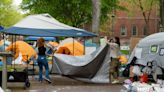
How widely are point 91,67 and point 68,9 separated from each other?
25838mm

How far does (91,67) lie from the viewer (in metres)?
18.2

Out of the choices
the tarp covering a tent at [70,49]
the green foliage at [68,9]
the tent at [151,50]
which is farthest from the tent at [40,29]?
the green foliage at [68,9]

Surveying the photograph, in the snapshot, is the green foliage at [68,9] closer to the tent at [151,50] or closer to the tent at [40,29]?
the tent at [40,29]

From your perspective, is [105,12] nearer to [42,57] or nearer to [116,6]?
[116,6]

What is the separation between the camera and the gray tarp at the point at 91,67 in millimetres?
18078

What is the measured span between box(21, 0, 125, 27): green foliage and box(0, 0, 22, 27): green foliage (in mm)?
31977

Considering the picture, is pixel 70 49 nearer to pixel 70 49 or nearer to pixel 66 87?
pixel 70 49

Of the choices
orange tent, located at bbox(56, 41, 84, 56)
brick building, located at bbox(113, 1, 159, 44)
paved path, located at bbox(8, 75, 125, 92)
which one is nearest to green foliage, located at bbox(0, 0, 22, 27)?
brick building, located at bbox(113, 1, 159, 44)

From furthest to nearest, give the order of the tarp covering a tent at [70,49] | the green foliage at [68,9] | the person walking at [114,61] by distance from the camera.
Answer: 1. the green foliage at [68,9]
2. the tarp covering a tent at [70,49]
3. the person walking at [114,61]

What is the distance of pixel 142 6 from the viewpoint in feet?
191

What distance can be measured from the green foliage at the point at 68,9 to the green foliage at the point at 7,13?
3198 centimetres

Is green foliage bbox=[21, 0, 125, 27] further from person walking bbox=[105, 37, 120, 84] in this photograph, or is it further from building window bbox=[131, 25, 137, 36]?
building window bbox=[131, 25, 137, 36]

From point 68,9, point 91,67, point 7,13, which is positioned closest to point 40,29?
point 91,67

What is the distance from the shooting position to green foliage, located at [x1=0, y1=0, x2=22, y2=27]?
76562 mm
